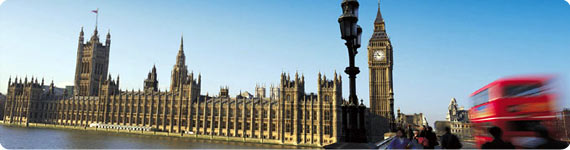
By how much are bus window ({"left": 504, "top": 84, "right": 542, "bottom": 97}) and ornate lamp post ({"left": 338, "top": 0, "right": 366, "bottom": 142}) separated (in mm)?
9409

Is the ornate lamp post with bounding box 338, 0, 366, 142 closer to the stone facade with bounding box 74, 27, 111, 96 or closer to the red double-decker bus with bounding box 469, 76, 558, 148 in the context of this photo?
the red double-decker bus with bounding box 469, 76, 558, 148

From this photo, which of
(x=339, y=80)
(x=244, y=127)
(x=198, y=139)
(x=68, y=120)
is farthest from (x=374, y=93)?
(x=68, y=120)

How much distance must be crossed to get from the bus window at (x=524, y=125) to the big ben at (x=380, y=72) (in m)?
70.7

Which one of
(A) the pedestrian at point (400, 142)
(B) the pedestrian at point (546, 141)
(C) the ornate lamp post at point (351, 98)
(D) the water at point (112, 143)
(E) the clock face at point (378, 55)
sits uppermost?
(E) the clock face at point (378, 55)

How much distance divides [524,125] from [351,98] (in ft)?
30.2

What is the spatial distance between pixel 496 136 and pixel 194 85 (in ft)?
253

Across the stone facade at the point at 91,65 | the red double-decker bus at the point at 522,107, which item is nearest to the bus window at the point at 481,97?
the red double-decker bus at the point at 522,107

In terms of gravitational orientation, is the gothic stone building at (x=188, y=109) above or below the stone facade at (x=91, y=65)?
below

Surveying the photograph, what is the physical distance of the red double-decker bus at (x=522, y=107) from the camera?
1405cm

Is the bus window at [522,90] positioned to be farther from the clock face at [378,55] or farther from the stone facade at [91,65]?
the stone facade at [91,65]

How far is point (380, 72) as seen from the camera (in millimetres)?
86438

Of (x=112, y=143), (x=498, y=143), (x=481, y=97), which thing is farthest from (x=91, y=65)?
(x=498, y=143)

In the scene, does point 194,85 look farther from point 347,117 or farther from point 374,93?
point 347,117

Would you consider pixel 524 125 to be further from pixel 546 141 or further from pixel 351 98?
pixel 351 98
